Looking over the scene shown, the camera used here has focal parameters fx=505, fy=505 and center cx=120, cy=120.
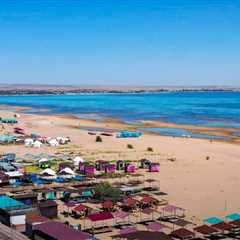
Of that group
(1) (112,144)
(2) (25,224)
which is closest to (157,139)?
(1) (112,144)

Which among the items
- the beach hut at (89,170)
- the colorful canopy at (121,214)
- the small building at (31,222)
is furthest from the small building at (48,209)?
the beach hut at (89,170)

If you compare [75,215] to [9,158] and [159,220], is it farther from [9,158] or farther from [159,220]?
[9,158]

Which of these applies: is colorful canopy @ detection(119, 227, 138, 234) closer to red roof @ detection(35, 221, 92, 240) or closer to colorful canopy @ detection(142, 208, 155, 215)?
colorful canopy @ detection(142, 208, 155, 215)

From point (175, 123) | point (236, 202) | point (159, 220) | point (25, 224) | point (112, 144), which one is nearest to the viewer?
point (25, 224)

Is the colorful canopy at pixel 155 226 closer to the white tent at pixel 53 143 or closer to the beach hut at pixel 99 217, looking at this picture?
the beach hut at pixel 99 217

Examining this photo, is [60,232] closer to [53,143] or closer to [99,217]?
[99,217]

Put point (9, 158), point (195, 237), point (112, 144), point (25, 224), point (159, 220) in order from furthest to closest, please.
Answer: point (112, 144)
point (9, 158)
point (159, 220)
point (195, 237)
point (25, 224)

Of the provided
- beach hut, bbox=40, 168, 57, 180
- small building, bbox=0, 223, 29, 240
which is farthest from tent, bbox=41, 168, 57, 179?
small building, bbox=0, 223, 29, 240
